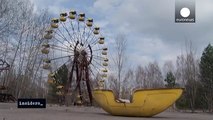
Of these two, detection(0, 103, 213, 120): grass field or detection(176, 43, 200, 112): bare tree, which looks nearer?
detection(0, 103, 213, 120): grass field

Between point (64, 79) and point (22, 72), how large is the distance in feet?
30.8

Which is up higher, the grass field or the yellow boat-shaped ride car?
the yellow boat-shaped ride car

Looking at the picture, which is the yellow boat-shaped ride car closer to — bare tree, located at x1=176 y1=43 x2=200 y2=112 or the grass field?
the grass field

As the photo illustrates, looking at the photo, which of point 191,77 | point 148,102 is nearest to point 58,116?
point 148,102

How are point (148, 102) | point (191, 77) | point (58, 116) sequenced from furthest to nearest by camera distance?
point (191, 77), point (148, 102), point (58, 116)

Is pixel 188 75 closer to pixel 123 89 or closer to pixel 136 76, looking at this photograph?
pixel 123 89

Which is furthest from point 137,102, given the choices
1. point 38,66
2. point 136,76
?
point 136,76

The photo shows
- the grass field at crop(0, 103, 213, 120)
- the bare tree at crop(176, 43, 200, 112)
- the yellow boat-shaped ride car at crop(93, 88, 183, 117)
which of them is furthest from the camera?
the bare tree at crop(176, 43, 200, 112)

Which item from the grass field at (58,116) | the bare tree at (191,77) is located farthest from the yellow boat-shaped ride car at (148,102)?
the bare tree at (191,77)

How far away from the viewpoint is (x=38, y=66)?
49.8m

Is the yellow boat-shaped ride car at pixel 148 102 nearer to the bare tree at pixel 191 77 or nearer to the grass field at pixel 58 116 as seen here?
the grass field at pixel 58 116

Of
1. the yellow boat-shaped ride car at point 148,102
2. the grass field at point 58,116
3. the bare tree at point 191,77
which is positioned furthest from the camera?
the bare tree at point 191,77

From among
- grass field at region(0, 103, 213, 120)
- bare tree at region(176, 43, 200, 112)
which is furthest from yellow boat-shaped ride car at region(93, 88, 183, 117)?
bare tree at region(176, 43, 200, 112)

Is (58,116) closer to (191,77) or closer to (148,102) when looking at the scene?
(148,102)
